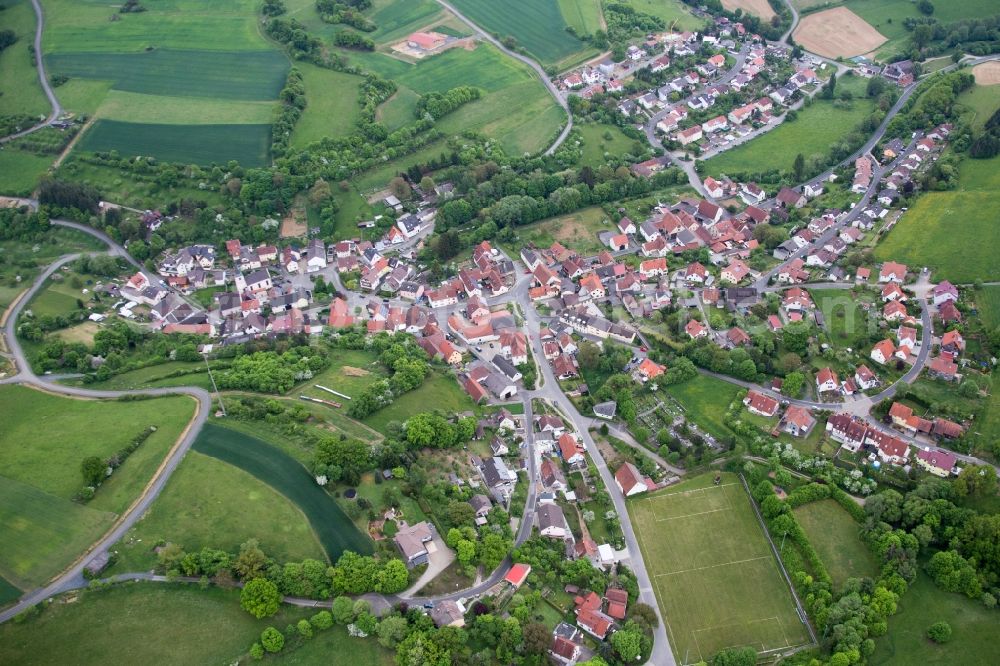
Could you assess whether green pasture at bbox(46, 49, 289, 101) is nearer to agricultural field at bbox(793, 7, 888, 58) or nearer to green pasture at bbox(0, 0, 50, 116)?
green pasture at bbox(0, 0, 50, 116)

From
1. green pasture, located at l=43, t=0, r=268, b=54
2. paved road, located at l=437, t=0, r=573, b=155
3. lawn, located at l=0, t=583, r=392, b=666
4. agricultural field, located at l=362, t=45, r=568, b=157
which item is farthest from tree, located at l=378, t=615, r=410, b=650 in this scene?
green pasture, located at l=43, t=0, r=268, b=54

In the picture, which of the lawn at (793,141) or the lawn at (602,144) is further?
the lawn at (602,144)

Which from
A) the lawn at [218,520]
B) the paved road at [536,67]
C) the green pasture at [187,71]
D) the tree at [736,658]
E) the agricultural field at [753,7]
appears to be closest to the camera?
the tree at [736,658]

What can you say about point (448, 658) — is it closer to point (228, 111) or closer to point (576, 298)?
point (576, 298)

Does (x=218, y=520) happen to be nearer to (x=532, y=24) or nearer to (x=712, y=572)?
(x=712, y=572)

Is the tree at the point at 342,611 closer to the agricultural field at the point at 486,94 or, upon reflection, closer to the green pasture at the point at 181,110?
the agricultural field at the point at 486,94

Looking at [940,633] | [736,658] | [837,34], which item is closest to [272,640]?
[736,658]

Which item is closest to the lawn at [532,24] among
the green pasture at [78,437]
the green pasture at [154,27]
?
the green pasture at [154,27]
